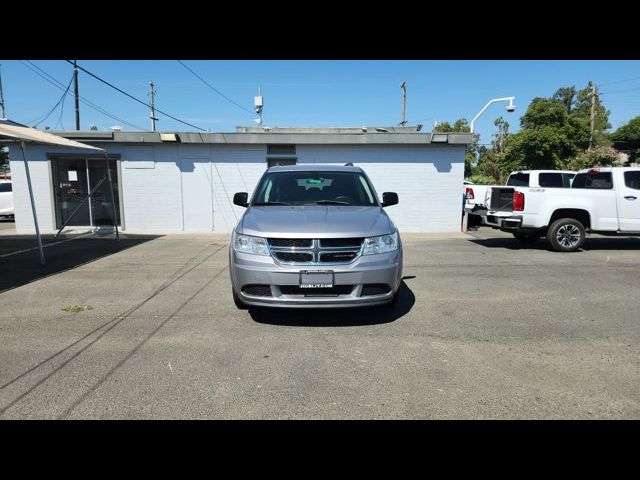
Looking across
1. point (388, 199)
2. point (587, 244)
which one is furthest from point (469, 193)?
point (388, 199)

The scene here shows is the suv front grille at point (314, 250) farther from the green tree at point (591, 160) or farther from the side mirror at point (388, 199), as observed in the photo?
the green tree at point (591, 160)

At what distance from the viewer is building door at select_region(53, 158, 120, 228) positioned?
45.5ft

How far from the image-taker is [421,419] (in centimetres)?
288

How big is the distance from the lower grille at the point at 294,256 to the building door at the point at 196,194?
33.9ft

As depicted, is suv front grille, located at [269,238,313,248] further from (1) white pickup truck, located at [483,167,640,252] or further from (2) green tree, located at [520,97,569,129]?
(2) green tree, located at [520,97,569,129]

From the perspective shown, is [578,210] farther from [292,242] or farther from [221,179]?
[221,179]

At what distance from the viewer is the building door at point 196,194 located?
45.7 feet

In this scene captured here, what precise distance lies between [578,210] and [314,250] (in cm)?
861

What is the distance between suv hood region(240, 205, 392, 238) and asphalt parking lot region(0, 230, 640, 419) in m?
1.11

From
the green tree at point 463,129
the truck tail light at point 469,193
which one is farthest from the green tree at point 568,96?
the truck tail light at point 469,193

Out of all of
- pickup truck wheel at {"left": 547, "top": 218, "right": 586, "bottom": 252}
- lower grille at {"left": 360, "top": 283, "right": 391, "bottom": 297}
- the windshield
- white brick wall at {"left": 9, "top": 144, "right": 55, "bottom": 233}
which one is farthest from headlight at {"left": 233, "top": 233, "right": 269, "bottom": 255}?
white brick wall at {"left": 9, "top": 144, "right": 55, "bottom": 233}
